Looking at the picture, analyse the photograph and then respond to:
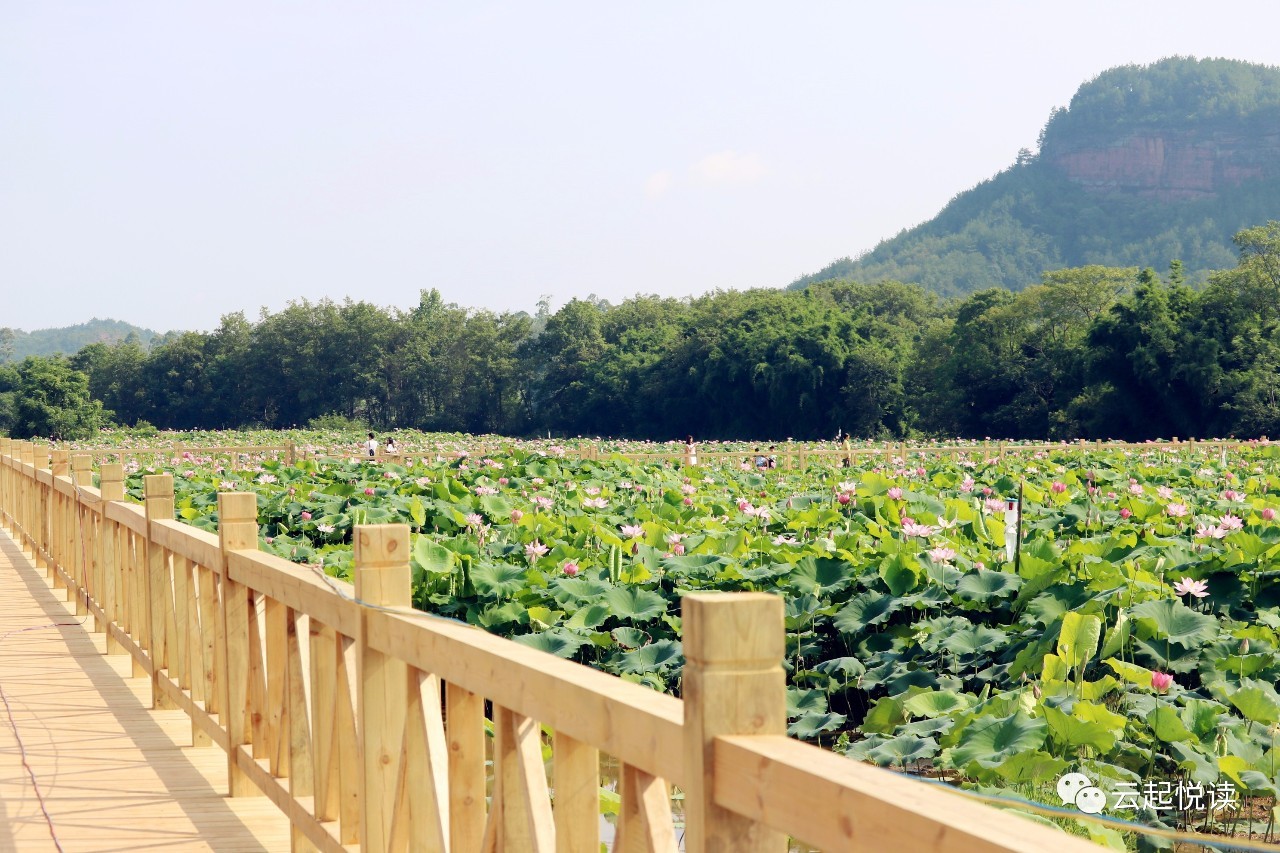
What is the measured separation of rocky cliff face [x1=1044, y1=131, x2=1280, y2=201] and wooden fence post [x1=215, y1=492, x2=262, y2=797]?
455ft

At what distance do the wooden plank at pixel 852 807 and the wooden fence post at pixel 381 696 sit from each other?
1.22m

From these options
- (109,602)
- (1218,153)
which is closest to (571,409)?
(109,602)

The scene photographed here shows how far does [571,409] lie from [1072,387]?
29.3m

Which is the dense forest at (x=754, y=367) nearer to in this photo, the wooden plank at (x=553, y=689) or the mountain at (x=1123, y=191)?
the wooden plank at (x=553, y=689)

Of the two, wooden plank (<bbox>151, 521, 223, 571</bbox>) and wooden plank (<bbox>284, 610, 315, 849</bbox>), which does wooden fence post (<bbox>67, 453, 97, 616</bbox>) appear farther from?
wooden plank (<bbox>284, 610, 315, 849</bbox>)

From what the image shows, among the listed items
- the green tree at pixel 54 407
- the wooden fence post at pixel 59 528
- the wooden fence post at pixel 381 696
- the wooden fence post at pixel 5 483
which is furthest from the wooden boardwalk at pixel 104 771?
the green tree at pixel 54 407

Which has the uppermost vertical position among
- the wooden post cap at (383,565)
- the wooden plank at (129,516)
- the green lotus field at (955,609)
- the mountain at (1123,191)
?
the mountain at (1123,191)

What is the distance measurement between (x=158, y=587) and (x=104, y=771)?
38.8 inches

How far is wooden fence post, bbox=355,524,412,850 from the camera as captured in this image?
252cm

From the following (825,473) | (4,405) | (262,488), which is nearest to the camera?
(262,488)

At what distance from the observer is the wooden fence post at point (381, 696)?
8.27ft

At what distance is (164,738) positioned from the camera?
4648mm

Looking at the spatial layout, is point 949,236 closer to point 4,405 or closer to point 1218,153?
point 1218,153

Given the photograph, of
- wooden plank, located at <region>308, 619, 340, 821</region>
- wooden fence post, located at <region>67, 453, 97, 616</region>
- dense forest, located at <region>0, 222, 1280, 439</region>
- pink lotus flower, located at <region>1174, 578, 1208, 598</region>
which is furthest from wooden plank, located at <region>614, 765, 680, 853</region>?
dense forest, located at <region>0, 222, 1280, 439</region>
